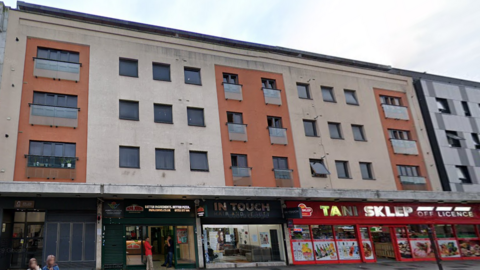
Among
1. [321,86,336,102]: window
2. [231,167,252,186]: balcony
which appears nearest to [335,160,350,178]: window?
[321,86,336,102]: window

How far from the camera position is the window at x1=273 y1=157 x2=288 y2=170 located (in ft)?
77.5

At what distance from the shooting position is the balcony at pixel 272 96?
82.7ft

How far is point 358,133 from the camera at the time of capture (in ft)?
89.6

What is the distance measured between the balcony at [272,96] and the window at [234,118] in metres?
2.29

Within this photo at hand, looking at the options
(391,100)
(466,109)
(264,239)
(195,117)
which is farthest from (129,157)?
(466,109)

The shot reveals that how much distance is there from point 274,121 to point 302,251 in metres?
8.42

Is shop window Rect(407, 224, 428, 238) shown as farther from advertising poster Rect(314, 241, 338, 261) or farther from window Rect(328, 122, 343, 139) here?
window Rect(328, 122, 343, 139)

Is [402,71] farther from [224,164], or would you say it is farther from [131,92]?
[131,92]

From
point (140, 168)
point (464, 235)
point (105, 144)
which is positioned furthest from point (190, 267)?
point (464, 235)

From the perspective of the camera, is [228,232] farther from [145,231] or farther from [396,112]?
[396,112]

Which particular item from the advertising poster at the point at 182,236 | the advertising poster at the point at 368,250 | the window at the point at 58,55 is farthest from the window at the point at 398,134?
the window at the point at 58,55

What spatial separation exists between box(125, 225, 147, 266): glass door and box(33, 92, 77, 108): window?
286 inches

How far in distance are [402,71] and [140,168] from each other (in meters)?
23.4

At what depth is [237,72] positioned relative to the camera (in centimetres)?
2522
